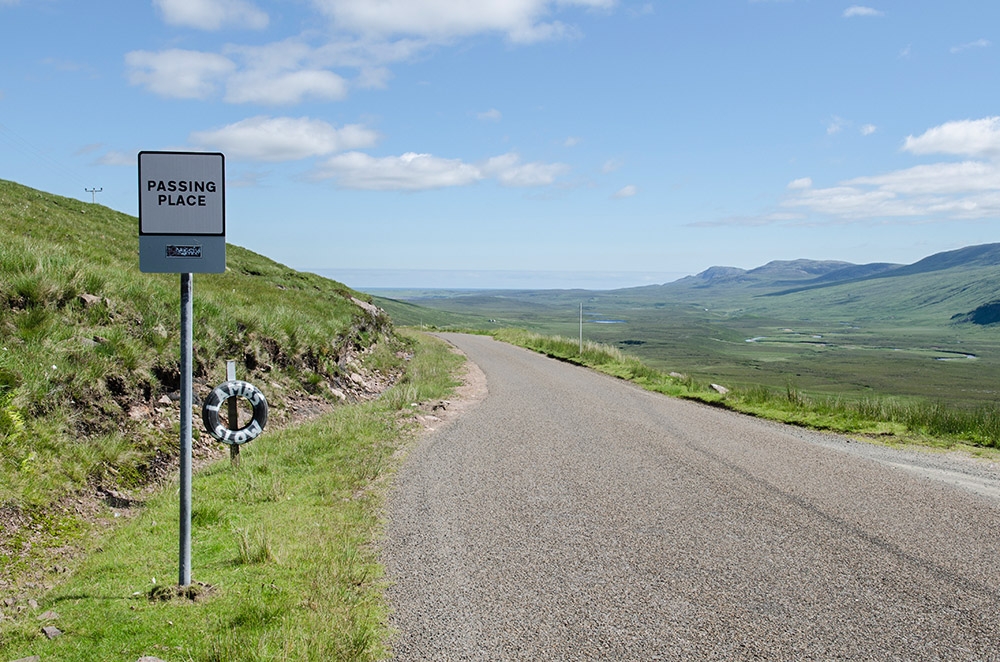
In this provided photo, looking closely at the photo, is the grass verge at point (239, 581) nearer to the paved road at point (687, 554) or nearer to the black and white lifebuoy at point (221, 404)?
the paved road at point (687, 554)

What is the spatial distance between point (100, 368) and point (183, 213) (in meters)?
6.48

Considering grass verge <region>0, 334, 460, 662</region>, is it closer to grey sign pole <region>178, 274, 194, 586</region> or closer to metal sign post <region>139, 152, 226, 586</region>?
grey sign pole <region>178, 274, 194, 586</region>

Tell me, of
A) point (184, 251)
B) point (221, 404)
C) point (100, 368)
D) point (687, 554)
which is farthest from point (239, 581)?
point (100, 368)

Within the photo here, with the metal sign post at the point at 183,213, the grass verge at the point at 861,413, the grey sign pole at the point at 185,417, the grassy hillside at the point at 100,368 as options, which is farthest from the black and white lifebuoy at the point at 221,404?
the grass verge at the point at 861,413

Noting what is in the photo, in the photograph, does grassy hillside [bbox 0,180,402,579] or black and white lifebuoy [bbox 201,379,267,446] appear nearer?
grassy hillside [bbox 0,180,402,579]

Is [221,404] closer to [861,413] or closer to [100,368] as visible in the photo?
[100,368]

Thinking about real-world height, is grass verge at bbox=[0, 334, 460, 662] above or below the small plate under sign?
below

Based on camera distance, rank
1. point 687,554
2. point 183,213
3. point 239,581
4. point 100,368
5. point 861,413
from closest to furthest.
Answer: point 183,213 < point 239,581 < point 687,554 < point 100,368 < point 861,413

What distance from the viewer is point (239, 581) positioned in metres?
6.09

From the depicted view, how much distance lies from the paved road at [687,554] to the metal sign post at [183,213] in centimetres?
319

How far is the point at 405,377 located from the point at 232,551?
1756 cm

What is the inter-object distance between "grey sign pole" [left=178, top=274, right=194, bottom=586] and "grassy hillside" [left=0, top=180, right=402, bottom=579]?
6.44 ft

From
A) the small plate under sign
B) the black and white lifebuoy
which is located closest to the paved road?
the black and white lifebuoy

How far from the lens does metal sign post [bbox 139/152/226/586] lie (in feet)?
17.3
